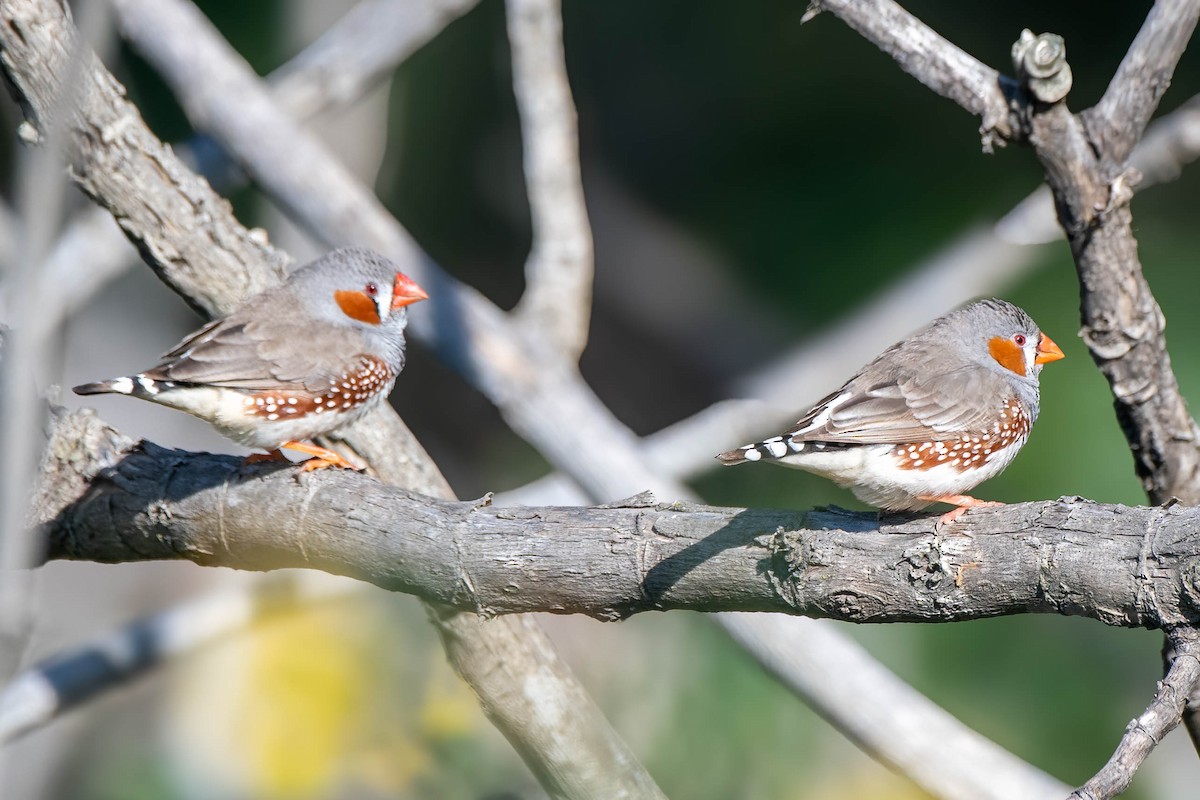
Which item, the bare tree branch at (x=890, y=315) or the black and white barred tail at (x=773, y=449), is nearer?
the black and white barred tail at (x=773, y=449)

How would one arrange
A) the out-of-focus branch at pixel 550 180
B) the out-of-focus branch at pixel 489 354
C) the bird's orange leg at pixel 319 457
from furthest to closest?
the out-of-focus branch at pixel 550 180, the out-of-focus branch at pixel 489 354, the bird's orange leg at pixel 319 457

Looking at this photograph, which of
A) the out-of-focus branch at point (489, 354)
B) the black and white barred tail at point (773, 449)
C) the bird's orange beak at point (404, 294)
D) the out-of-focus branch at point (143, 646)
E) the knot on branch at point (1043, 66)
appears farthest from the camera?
the out-of-focus branch at point (489, 354)

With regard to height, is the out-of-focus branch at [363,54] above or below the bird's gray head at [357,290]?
above

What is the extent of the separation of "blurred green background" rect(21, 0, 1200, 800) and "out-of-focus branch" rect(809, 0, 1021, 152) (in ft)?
7.27

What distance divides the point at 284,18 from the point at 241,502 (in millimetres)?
4689

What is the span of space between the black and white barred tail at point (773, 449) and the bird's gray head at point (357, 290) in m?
1.60

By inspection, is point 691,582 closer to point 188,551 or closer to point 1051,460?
point 188,551

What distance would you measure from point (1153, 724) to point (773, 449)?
39.7 inches

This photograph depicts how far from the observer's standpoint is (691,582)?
8.25ft

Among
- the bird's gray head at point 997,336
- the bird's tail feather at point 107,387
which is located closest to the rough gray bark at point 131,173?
the bird's tail feather at point 107,387

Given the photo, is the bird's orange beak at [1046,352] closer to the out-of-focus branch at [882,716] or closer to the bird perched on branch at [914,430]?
the bird perched on branch at [914,430]

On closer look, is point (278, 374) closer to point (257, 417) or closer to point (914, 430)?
point (257, 417)

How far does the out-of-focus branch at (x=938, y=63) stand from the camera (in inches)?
116

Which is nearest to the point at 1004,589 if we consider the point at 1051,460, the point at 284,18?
the point at 1051,460
